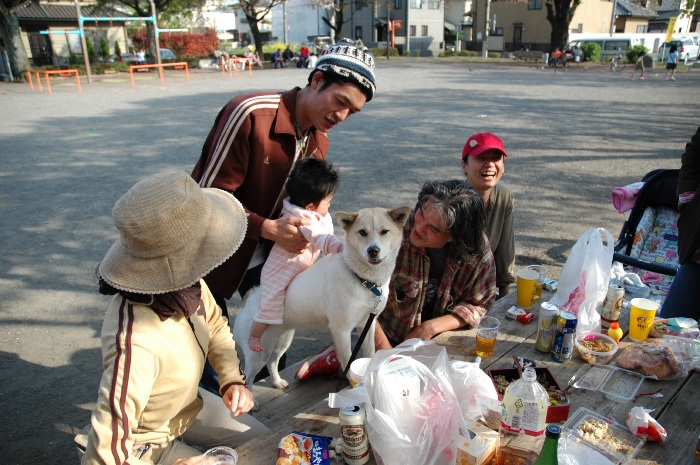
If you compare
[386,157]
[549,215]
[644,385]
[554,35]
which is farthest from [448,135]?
A: [554,35]

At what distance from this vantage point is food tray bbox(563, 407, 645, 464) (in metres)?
1.76

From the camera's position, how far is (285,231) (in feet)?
8.39

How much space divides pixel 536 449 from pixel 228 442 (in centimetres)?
150

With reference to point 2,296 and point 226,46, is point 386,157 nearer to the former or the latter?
point 2,296

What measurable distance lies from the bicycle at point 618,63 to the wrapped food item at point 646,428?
32659 millimetres

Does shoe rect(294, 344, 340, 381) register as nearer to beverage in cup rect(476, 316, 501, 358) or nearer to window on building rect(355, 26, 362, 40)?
beverage in cup rect(476, 316, 501, 358)

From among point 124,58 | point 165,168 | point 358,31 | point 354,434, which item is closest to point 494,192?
point 354,434

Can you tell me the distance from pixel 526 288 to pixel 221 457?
2000 mm

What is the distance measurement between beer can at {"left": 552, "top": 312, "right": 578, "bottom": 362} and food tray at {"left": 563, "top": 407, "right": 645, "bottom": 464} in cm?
42

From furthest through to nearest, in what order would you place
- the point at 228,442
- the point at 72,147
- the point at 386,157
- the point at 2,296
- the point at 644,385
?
1. the point at 72,147
2. the point at 386,157
3. the point at 2,296
4. the point at 228,442
5. the point at 644,385

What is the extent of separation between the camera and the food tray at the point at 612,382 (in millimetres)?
2115

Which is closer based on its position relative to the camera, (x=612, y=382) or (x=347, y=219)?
(x=612, y=382)

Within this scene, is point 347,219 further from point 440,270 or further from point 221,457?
Result: point 221,457

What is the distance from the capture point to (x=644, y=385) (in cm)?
218
